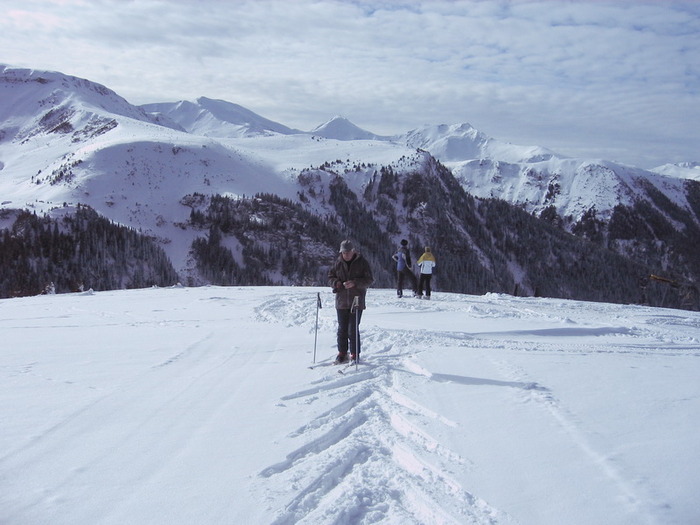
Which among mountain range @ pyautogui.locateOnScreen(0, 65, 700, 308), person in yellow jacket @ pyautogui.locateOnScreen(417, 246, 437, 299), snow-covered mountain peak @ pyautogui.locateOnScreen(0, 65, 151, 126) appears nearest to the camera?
person in yellow jacket @ pyautogui.locateOnScreen(417, 246, 437, 299)

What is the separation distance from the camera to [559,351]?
372 inches

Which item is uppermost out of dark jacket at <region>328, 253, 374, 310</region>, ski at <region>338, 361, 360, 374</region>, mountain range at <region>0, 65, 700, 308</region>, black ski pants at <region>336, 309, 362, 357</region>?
mountain range at <region>0, 65, 700, 308</region>

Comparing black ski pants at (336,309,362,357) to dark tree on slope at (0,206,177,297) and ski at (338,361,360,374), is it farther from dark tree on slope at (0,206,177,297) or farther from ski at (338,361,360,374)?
dark tree on slope at (0,206,177,297)

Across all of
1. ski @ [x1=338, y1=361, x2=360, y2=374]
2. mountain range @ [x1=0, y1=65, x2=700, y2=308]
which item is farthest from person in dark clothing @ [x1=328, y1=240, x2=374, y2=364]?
mountain range @ [x1=0, y1=65, x2=700, y2=308]

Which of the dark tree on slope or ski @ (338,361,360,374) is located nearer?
ski @ (338,361,360,374)

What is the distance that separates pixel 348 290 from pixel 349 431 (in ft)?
11.1

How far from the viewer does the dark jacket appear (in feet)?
27.7

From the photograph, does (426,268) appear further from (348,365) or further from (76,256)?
(76,256)

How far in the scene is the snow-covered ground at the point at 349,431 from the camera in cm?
385

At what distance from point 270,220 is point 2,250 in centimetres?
4157

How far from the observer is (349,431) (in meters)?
5.35

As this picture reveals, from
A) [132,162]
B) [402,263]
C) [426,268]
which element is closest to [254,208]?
[132,162]

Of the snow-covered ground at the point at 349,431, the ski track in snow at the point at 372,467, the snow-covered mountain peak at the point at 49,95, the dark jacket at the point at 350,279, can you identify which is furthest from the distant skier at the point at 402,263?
the snow-covered mountain peak at the point at 49,95

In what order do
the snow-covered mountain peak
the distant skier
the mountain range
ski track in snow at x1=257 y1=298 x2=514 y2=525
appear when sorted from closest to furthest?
ski track in snow at x1=257 y1=298 x2=514 y2=525, the distant skier, the mountain range, the snow-covered mountain peak
